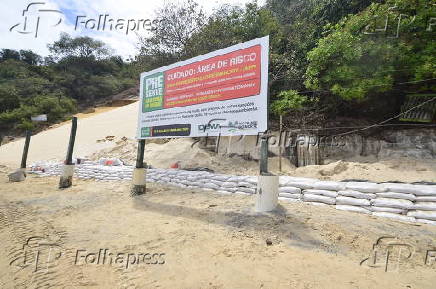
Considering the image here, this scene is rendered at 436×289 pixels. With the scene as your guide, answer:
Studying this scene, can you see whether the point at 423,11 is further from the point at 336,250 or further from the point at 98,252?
the point at 98,252

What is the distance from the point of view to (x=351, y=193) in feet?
15.5

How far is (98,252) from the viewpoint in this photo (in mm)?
3668

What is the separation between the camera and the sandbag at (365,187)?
176 inches

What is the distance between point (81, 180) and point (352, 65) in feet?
32.5

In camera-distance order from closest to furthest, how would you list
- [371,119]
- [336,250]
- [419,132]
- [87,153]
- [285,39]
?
[336,250]
[419,132]
[371,119]
[285,39]
[87,153]

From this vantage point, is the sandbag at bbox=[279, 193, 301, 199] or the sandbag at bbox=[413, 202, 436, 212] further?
the sandbag at bbox=[279, 193, 301, 199]

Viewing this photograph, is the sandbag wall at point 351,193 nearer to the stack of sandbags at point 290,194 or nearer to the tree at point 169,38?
the stack of sandbags at point 290,194

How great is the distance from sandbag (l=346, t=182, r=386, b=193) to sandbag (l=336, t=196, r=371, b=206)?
166 millimetres

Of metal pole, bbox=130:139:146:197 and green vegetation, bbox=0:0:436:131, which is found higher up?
green vegetation, bbox=0:0:436:131

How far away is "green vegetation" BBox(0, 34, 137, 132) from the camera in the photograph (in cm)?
2809

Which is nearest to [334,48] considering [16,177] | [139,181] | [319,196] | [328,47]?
[328,47]

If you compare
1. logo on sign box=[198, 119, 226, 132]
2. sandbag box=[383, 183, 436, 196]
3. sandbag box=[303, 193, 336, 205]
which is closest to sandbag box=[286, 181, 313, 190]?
sandbag box=[303, 193, 336, 205]

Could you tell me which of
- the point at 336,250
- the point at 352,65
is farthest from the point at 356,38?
the point at 336,250

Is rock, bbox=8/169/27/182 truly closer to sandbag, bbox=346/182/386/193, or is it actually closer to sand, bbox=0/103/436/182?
sand, bbox=0/103/436/182
